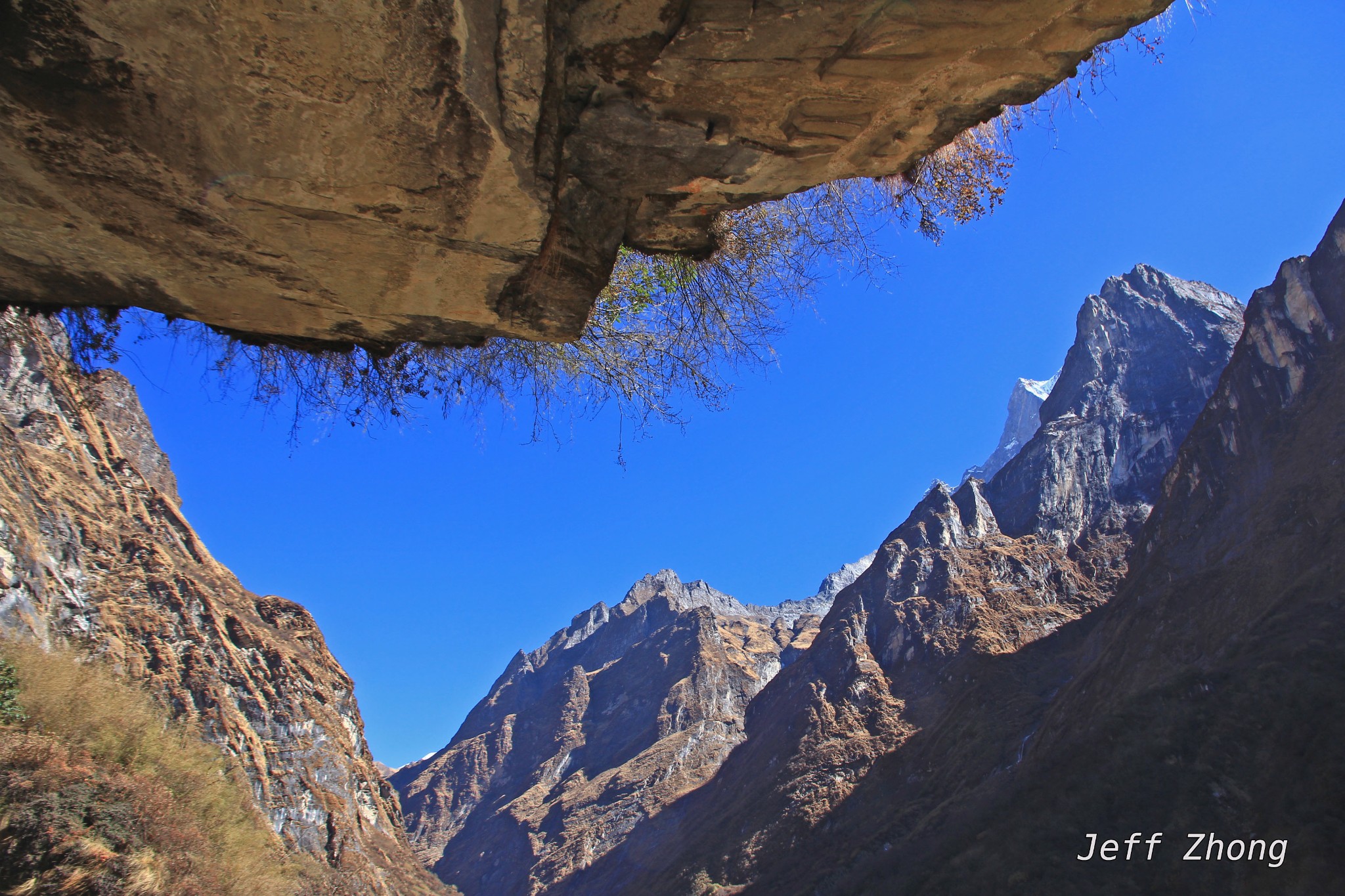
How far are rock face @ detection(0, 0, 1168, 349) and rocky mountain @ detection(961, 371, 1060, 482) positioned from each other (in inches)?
7082

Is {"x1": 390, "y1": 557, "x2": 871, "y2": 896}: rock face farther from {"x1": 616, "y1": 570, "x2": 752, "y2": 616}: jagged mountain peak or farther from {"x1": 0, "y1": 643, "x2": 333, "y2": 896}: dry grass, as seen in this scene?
{"x1": 0, "y1": 643, "x2": 333, "y2": 896}: dry grass

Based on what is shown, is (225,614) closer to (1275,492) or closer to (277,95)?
(277,95)

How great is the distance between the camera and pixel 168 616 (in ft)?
102

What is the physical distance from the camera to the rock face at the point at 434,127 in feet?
5.23

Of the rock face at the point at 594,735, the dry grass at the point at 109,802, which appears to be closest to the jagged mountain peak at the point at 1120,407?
the rock face at the point at 594,735

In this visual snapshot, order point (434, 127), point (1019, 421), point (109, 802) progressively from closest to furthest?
point (434, 127) → point (109, 802) → point (1019, 421)

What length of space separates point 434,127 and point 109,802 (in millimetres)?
10144

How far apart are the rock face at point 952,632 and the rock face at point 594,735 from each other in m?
6.82

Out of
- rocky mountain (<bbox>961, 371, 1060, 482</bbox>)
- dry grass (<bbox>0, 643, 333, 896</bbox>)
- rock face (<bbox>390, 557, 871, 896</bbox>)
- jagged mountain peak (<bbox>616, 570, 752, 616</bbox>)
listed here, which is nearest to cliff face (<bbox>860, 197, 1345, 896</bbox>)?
dry grass (<bbox>0, 643, 333, 896</bbox>)

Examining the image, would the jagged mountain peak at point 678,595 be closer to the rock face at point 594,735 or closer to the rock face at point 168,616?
the rock face at point 594,735

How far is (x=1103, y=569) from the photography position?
2771 inches

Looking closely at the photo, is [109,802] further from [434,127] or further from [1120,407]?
[1120,407]

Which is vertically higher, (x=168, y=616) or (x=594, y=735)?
(x=594, y=735)

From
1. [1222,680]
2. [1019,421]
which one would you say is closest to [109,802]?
[1222,680]
